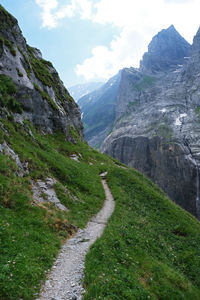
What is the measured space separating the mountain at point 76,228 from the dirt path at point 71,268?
382 millimetres

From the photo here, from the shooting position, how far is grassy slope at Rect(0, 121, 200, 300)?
9.73 meters

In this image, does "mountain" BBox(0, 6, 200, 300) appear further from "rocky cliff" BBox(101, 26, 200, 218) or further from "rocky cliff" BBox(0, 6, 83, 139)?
"rocky cliff" BBox(101, 26, 200, 218)

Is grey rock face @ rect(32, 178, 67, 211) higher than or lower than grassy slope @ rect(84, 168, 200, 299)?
higher

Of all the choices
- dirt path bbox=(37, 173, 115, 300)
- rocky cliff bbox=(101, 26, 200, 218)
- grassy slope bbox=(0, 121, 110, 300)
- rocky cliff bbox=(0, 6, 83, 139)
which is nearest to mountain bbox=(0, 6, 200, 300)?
grassy slope bbox=(0, 121, 110, 300)

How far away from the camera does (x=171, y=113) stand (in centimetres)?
18862

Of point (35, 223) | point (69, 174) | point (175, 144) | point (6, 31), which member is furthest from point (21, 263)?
point (175, 144)

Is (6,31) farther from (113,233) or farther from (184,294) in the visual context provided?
(184,294)

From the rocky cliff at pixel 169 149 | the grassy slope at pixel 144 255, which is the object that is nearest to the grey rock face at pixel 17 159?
the grassy slope at pixel 144 255

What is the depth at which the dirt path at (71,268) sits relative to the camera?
364 inches

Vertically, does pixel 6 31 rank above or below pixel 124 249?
above

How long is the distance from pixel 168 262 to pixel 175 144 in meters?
134

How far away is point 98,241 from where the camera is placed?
14242mm

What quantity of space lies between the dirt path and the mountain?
0.38 metres

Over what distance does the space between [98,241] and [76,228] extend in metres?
3.41
